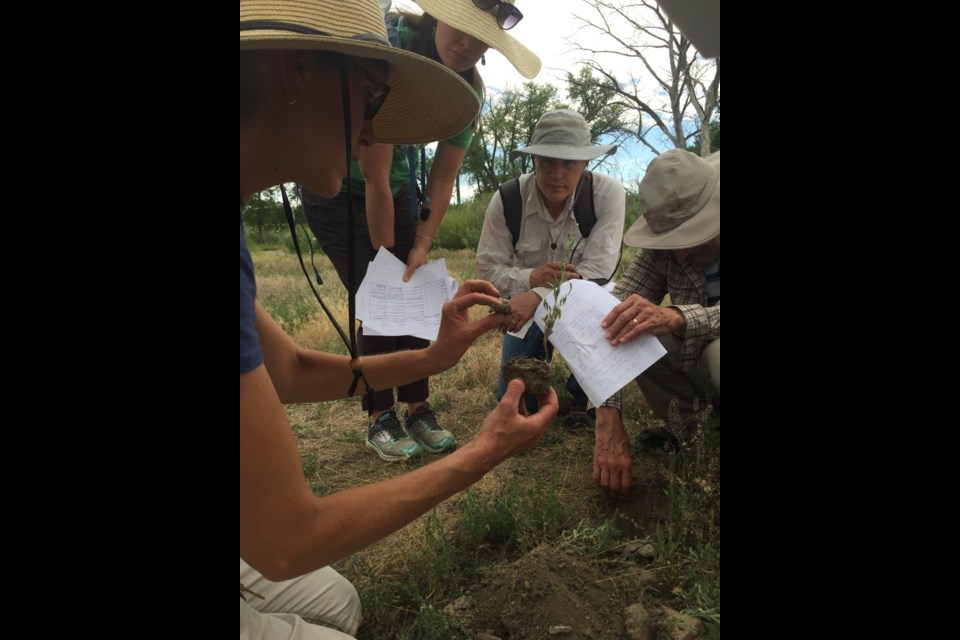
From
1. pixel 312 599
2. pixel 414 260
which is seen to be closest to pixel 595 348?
pixel 414 260

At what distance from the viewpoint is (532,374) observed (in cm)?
201

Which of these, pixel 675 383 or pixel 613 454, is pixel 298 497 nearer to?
pixel 613 454

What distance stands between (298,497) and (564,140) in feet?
8.55

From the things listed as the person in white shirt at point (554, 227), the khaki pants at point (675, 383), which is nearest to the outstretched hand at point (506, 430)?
the khaki pants at point (675, 383)

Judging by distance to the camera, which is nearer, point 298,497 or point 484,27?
point 298,497

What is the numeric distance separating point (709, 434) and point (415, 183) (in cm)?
191

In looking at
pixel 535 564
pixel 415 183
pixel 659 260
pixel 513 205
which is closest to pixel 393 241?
pixel 415 183

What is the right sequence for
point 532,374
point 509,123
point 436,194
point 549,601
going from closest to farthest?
point 549,601, point 532,374, point 436,194, point 509,123

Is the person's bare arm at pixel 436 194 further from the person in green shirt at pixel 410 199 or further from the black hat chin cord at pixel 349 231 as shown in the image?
the black hat chin cord at pixel 349 231

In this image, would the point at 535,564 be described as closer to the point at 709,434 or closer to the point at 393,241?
the point at 709,434

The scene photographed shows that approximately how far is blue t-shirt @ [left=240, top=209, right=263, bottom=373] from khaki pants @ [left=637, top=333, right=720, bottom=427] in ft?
6.93

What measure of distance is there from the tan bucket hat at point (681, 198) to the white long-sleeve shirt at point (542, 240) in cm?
90

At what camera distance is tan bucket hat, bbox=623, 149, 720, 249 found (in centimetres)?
249

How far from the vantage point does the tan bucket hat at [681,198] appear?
249 centimetres
